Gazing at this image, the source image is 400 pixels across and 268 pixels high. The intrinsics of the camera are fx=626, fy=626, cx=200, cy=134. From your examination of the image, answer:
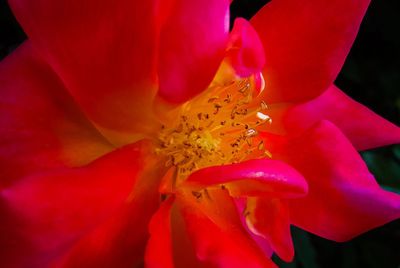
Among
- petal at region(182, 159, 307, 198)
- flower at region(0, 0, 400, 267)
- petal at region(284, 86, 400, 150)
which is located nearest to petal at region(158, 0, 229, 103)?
flower at region(0, 0, 400, 267)

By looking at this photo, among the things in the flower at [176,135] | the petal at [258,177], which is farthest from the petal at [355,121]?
the petal at [258,177]

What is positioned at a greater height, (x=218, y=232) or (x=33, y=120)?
(x=33, y=120)

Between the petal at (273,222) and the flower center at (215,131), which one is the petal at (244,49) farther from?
the petal at (273,222)

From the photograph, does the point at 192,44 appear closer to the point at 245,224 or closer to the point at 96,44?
the point at 96,44

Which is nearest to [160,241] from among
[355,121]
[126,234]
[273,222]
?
[126,234]

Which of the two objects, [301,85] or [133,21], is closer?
[133,21]

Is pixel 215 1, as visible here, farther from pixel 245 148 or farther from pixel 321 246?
pixel 321 246

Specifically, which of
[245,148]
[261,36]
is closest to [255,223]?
[245,148]
